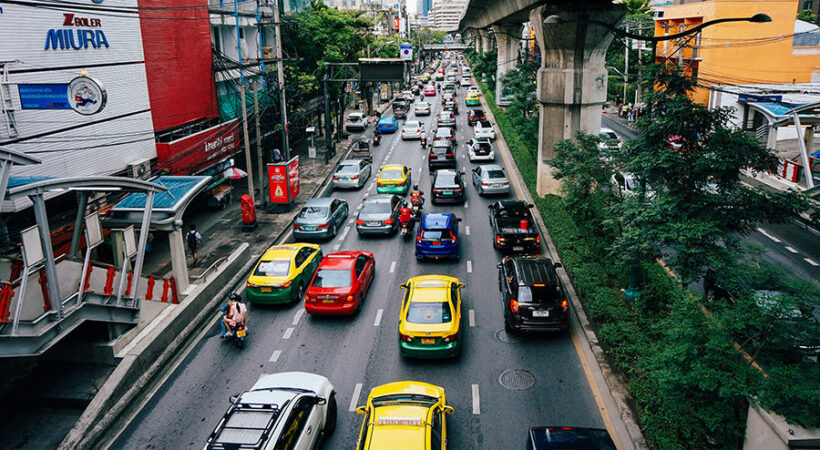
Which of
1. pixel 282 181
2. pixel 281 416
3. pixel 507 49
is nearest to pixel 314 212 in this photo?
pixel 282 181

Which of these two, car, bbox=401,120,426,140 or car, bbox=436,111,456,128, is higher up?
car, bbox=436,111,456,128

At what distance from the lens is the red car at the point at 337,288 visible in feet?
56.0

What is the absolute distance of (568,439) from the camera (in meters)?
9.68

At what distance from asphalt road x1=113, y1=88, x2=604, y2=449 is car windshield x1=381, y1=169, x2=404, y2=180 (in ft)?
35.9

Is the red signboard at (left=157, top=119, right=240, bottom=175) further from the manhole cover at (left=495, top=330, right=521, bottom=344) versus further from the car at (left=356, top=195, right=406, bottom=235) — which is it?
the manhole cover at (left=495, top=330, right=521, bottom=344)

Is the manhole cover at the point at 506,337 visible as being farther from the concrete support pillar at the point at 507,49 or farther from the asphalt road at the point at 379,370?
the concrete support pillar at the point at 507,49

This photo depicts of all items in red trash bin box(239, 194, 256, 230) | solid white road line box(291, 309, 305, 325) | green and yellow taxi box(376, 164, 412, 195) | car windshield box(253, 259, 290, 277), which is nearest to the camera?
solid white road line box(291, 309, 305, 325)

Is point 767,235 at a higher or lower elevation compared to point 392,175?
lower

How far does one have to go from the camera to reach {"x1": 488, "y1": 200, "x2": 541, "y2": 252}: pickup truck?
2180 centimetres

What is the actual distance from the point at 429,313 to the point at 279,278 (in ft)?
18.5

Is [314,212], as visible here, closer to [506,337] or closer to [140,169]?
[140,169]

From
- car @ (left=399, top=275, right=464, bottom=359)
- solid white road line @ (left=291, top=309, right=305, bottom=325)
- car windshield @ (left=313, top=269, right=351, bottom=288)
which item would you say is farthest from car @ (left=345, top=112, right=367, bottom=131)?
car @ (left=399, top=275, right=464, bottom=359)

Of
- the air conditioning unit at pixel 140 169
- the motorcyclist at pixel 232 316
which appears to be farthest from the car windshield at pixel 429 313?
the air conditioning unit at pixel 140 169

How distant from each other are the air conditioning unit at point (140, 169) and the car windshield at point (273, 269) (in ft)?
28.0
